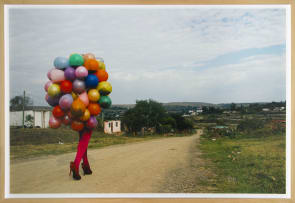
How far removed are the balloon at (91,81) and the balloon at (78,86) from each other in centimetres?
9

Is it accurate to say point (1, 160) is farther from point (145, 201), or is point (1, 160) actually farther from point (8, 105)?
point (145, 201)

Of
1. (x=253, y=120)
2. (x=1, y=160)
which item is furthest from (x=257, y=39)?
(x=1, y=160)

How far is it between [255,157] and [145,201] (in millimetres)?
2640

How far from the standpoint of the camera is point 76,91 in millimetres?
4371

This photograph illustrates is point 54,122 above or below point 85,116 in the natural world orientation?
below

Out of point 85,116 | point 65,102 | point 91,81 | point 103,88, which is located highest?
point 91,81

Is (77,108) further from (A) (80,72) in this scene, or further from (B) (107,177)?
(B) (107,177)

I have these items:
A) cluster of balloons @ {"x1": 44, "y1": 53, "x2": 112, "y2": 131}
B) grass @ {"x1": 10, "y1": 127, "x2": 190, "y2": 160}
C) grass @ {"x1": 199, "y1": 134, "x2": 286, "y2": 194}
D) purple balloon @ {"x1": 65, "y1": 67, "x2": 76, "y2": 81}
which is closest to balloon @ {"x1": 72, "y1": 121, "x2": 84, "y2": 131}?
cluster of balloons @ {"x1": 44, "y1": 53, "x2": 112, "y2": 131}

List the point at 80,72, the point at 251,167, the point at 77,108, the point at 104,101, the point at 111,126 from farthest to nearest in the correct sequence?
the point at 111,126 → the point at 251,167 → the point at 104,101 → the point at 80,72 → the point at 77,108

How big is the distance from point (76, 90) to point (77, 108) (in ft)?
1.18

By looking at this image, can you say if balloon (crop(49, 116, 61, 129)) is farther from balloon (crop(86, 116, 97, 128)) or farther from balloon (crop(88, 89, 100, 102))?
balloon (crop(88, 89, 100, 102))

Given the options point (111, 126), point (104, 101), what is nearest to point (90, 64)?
point (104, 101)

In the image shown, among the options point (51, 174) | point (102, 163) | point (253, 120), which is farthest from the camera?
point (253, 120)

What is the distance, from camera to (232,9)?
5094 millimetres
